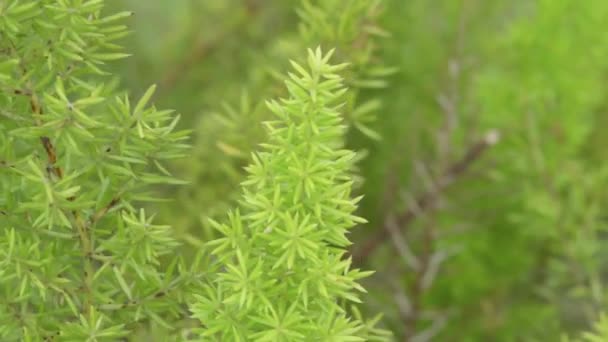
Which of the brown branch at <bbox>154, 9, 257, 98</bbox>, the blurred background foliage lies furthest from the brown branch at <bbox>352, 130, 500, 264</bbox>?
the brown branch at <bbox>154, 9, 257, 98</bbox>

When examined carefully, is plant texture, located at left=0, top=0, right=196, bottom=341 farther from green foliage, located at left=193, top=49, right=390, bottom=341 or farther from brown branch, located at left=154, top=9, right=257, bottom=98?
brown branch, located at left=154, top=9, right=257, bottom=98

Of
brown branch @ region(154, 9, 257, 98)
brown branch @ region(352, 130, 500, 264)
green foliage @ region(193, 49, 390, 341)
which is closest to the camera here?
green foliage @ region(193, 49, 390, 341)

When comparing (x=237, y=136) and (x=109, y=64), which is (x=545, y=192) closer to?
(x=237, y=136)

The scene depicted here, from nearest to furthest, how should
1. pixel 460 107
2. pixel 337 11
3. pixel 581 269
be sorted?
pixel 337 11 < pixel 581 269 < pixel 460 107

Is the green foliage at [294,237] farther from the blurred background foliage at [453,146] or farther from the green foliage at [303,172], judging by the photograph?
the blurred background foliage at [453,146]

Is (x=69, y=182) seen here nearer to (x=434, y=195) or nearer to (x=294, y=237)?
(x=294, y=237)

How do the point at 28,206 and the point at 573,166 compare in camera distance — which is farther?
the point at 573,166

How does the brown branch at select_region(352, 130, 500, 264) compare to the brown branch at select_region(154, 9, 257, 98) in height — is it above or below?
below

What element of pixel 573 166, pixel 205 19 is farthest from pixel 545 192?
pixel 205 19
